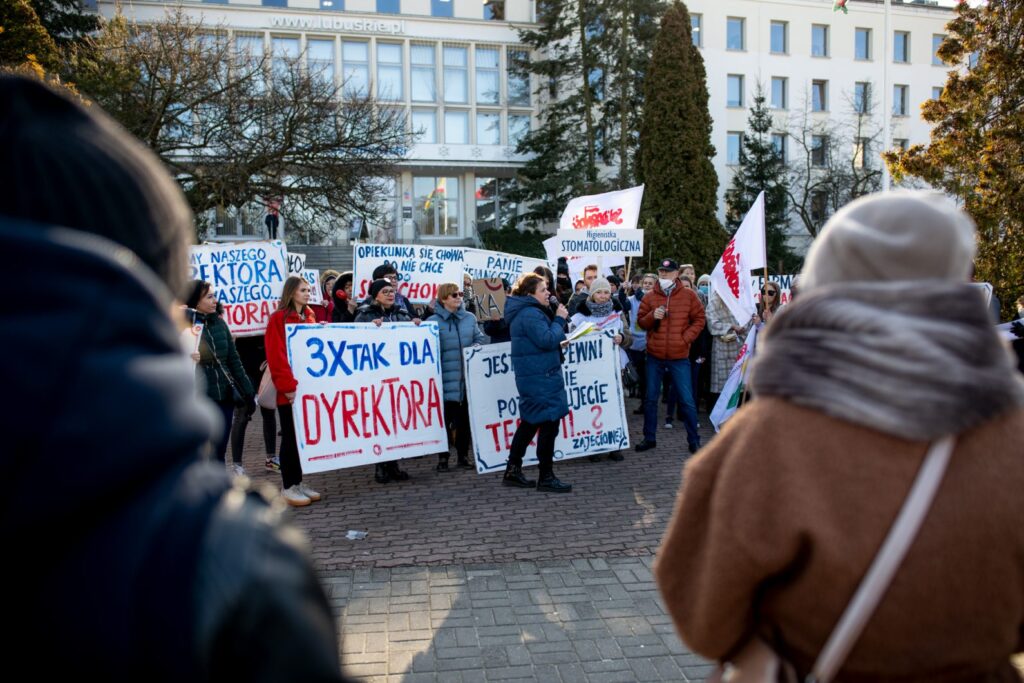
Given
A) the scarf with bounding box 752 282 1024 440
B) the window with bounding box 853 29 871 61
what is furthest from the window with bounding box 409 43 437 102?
the scarf with bounding box 752 282 1024 440

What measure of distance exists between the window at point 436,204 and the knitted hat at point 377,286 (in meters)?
36.8

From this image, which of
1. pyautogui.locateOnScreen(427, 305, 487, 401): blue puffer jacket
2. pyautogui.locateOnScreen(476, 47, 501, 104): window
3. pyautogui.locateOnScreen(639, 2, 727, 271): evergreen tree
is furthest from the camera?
pyautogui.locateOnScreen(476, 47, 501, 104): window

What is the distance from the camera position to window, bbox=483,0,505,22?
4309cm

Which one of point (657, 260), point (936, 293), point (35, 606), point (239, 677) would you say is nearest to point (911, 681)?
point (936, 293)

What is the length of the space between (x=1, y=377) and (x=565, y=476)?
751 cm

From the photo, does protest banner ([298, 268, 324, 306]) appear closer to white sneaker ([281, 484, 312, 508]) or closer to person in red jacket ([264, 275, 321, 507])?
person in red jacket ([264, 275, 321, 507])

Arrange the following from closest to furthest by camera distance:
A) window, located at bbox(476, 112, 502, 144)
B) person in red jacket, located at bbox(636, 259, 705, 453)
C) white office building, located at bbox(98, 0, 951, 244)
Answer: person in red jacket, located at bbox(636, 259, 705, 453), white office building, located at bbox(98, 0, 951, 244), window, located at bbox(476, 112, 502, 144)

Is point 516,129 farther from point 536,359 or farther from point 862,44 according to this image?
point 536,359

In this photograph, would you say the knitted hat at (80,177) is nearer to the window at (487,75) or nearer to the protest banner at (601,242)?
the protest banner at (601,242)

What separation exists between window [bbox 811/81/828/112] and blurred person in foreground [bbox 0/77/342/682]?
2042 inches

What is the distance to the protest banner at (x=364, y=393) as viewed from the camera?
286 inches

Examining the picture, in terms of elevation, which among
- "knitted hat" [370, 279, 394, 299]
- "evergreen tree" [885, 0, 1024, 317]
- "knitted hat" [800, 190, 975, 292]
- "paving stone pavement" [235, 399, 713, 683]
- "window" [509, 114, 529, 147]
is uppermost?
"window" [509, 114, 529, 147]

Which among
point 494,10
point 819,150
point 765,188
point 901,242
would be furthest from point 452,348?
point 819,150

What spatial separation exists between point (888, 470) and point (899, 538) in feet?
0.42
